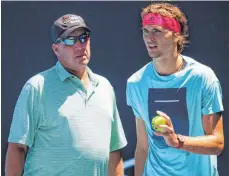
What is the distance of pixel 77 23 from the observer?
3615mm

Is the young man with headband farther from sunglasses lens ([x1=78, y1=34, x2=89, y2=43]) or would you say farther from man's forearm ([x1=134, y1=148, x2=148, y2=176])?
sunglasses lens ([x1=78, y1=34, x2=89, y2=43])

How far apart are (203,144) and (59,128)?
0.80 m

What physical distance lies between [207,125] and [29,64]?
192 centimetres

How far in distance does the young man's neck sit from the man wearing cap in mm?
391

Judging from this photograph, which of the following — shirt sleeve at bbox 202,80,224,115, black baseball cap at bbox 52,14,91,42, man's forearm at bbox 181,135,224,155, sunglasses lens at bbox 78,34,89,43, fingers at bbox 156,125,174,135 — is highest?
black baseball cap at bbox 52,14,91,42

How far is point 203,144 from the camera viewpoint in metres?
3.50

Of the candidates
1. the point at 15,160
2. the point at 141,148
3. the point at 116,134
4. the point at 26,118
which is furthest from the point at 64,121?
the point at 141,148

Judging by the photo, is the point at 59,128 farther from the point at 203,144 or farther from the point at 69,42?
the point at 203,144

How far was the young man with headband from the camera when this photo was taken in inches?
142

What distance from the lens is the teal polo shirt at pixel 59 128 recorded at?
341cm

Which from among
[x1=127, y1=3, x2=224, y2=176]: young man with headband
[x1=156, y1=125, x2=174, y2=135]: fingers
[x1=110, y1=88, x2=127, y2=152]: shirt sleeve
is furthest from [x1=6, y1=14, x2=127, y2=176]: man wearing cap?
[x1=156, y1=125, x2=174, y2=135]: fingers

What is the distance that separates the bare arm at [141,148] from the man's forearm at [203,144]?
0.46 m

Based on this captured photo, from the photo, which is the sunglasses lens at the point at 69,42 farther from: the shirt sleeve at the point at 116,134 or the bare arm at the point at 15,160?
the bare arm at the point at 15,160

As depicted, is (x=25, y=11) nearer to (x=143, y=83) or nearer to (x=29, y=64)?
(x=29, y=64)
